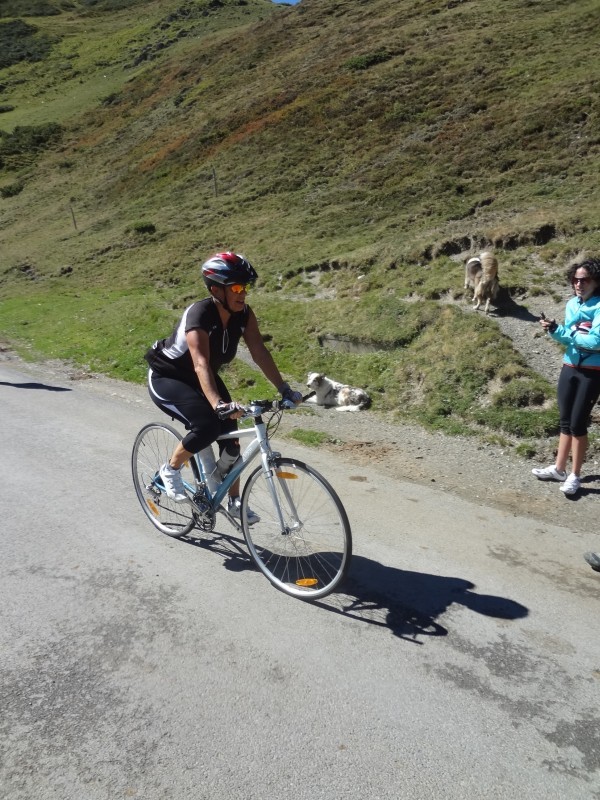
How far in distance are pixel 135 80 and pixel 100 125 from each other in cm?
902

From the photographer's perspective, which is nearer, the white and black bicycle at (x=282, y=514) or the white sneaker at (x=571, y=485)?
the white and black bicycle at (x=282, y=514)

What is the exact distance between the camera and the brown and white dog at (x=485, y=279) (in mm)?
10664

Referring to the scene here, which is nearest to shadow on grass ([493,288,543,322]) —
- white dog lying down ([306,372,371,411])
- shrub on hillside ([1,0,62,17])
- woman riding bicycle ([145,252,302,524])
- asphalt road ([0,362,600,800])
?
white dog lying down ([306,372,371,411])

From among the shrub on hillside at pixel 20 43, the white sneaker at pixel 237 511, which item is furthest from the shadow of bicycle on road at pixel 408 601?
the shrub on hillside at pixel 20 43

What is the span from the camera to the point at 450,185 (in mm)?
22328

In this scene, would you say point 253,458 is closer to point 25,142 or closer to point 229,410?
point 229,410

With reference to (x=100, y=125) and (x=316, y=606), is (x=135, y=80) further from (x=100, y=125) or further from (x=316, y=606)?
(x=316, y=606)

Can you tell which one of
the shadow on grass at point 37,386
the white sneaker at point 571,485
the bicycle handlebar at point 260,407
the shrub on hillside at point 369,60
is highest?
the shrub on hillside at point 369,60

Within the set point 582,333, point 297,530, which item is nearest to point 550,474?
point 582,333

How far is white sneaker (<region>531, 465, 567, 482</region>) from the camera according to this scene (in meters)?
5.98

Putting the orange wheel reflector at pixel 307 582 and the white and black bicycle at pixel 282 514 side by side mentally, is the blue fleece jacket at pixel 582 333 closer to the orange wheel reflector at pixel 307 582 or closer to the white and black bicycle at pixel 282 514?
the white and black bicycle at pixel 282 514

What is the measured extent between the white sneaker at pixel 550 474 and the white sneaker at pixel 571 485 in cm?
24

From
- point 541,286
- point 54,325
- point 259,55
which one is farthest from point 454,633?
point 259,55

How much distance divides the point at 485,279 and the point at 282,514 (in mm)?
8086
